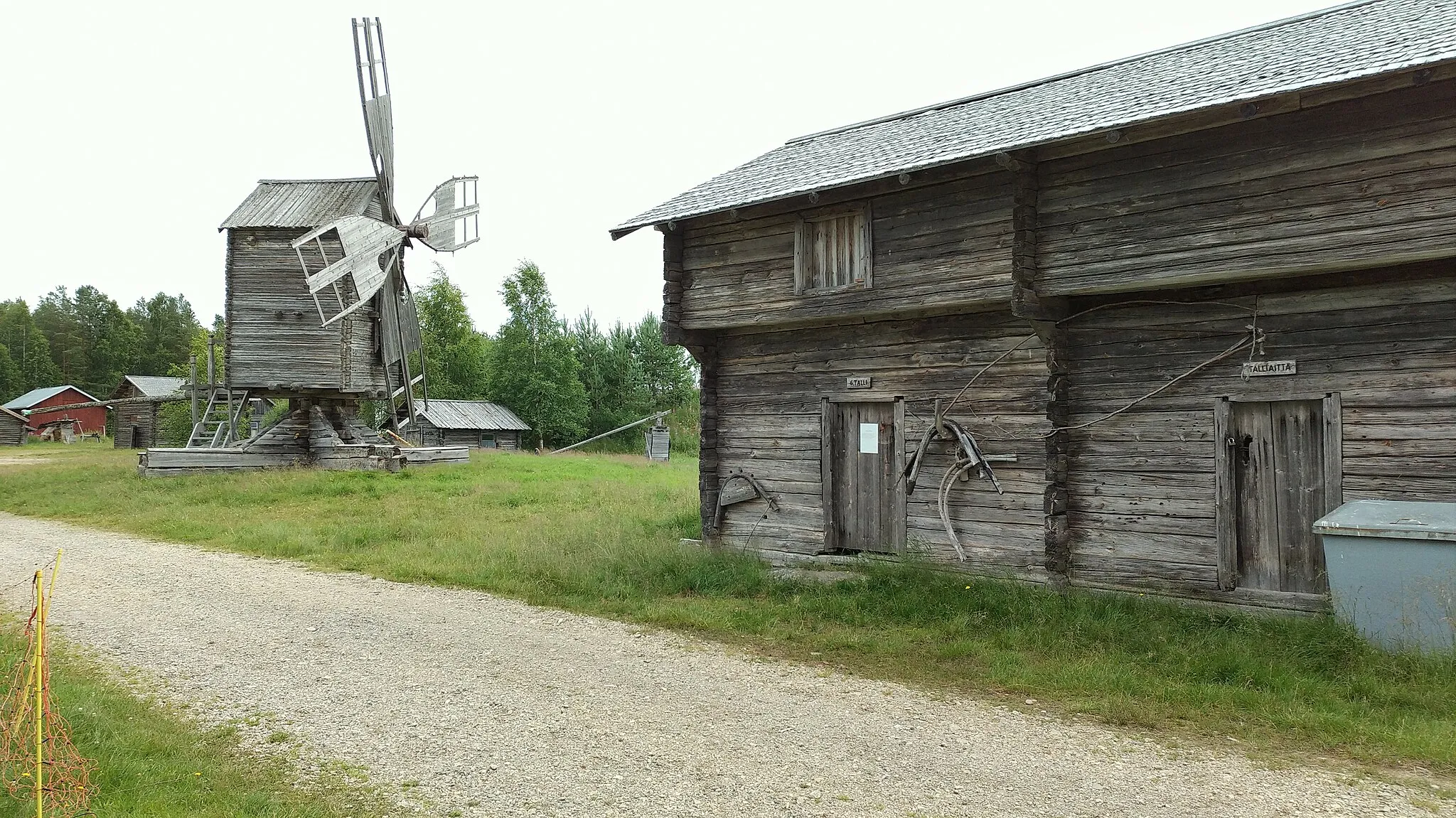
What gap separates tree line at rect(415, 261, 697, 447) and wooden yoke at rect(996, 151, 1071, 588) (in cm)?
4118

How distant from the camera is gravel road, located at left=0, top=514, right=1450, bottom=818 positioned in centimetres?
549

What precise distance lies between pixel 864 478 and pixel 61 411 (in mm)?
75632

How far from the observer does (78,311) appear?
10100cm

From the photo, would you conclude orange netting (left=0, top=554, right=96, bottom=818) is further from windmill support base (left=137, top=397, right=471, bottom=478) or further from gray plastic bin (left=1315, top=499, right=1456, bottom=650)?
windmill support base (left=137, top=397, right=471, bottom=478)

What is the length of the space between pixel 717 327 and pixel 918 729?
26.8 feet

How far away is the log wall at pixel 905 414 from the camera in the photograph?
11453mm

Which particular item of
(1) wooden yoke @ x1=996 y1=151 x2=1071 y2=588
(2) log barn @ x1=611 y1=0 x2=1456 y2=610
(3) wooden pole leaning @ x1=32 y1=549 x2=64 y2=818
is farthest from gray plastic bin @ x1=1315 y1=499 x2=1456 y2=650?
(3) wooden pole leaning @ x1=32 y1=549 x2=64 y2=818

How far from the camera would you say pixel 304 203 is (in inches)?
1068

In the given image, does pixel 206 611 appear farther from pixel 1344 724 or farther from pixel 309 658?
pixel 1344 724

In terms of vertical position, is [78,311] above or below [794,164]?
above

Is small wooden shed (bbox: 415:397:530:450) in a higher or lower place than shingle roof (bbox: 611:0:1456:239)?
lower

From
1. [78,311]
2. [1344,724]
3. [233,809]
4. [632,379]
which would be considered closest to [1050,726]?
[1344,724]

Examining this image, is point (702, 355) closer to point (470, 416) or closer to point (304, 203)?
point (304, 203)

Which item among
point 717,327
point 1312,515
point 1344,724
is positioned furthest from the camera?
point 717,327
